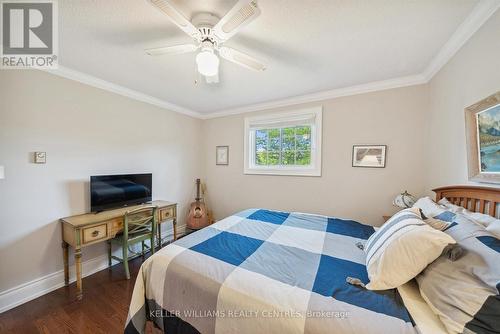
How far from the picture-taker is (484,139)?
1.23m

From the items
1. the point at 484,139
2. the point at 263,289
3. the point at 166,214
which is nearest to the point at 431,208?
the point at 484,139

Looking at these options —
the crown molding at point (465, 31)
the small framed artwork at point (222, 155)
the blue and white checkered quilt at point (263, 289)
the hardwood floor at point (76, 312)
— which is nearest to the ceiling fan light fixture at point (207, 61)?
the blue and white checkered quilt at point (263, 289)

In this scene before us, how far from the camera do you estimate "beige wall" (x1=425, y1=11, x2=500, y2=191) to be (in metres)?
1.21

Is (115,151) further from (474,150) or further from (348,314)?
(474,150)

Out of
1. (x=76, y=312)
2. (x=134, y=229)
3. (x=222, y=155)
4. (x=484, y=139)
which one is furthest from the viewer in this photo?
(x=222, y=155)

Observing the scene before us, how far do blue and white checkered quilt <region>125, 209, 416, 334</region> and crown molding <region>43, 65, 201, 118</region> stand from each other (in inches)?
87.3

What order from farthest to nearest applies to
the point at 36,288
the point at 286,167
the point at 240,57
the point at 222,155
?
the point at 222,155 < the point at 286,167 < the point at 36,288 < the point at 240,57

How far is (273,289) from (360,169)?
211cm

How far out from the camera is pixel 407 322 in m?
0.77

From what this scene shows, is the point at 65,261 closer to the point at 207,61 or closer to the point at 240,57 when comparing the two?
the point at 207,61

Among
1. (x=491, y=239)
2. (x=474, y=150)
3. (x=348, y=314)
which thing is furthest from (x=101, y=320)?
(x=474, y=150)

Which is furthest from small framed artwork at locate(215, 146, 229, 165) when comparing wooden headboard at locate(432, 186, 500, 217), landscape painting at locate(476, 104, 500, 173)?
landscape painting at locate(476, 104, 500, 173)

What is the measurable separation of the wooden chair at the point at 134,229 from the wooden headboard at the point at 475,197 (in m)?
3.00

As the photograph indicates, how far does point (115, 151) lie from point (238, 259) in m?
2.29
